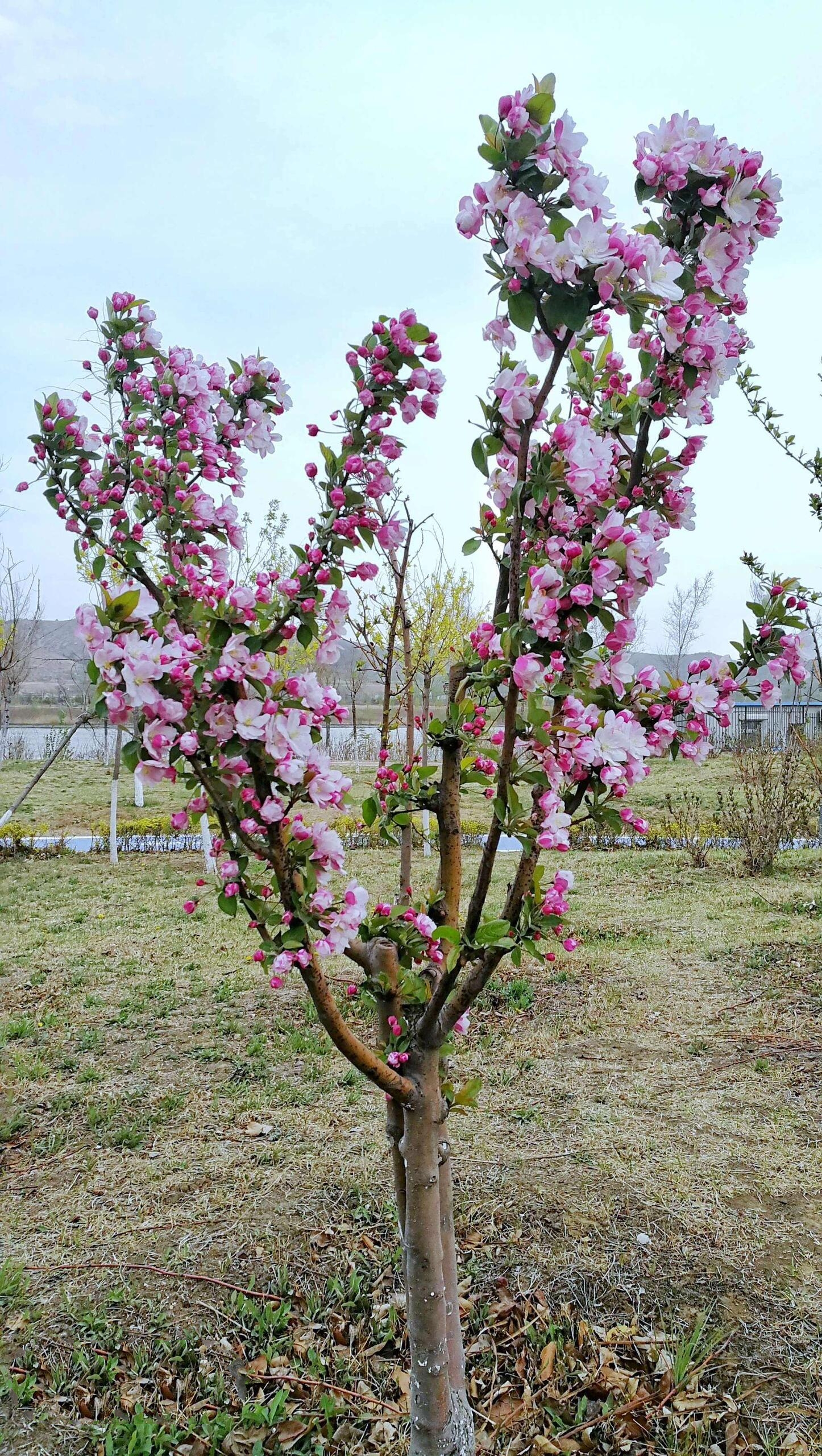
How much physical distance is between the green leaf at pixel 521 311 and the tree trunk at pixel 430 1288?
1.34 metres

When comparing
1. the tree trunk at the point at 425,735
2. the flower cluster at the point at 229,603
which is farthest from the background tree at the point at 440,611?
the flower cluster at the point at 229,603

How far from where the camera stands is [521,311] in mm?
1213

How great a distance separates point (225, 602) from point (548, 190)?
75 centimetres

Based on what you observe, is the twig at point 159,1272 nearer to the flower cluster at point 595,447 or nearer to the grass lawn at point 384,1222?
the grass lawn at point 384,1222

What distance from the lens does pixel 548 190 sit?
119 centimetres

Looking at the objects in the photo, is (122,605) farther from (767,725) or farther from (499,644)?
(767,725)

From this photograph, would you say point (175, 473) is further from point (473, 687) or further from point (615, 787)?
point (615, 787)

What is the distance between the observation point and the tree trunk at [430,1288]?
65.1 inches

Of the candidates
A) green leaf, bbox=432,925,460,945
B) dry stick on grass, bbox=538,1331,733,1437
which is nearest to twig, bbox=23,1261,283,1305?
dry stick on grass, bbox=538,1331,733,1437

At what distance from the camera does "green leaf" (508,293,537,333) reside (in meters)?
1.21

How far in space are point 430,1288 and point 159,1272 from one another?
1164 mm

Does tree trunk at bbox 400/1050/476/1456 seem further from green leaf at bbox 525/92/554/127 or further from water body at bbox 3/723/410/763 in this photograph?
water body at bbox 3/723/410/763

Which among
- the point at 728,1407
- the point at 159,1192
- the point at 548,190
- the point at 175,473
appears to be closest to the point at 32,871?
the point at 159,1192

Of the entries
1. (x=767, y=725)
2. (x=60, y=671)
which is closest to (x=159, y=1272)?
(x=767, y=725)
